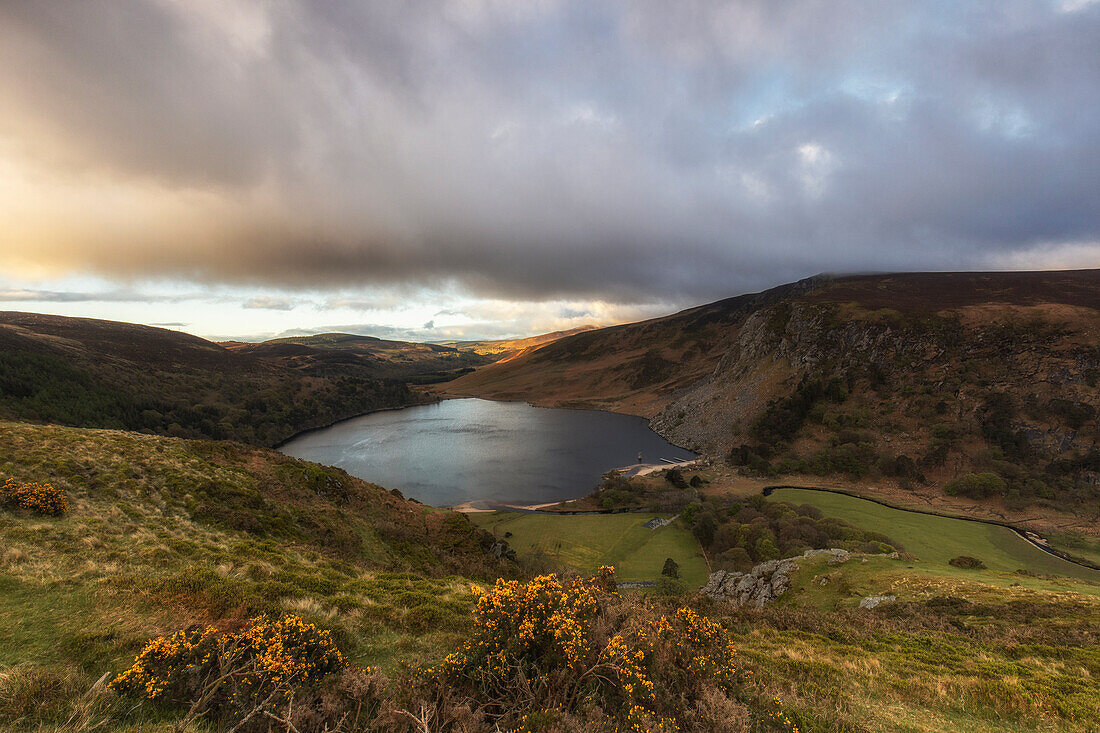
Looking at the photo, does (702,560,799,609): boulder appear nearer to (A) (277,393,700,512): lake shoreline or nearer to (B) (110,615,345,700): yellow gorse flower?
(B) (110,615,345,700): yellow gorse flower

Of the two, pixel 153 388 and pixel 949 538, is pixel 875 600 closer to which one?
pixel 949 538

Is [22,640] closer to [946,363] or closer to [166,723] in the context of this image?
[166,723]

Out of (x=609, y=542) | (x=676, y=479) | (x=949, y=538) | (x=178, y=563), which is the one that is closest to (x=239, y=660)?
(x=178, y=563)

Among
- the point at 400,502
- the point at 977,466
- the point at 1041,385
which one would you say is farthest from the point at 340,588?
the point at 1041,385

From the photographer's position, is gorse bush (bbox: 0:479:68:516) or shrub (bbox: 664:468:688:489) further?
shrub (bbox: 664:468:688:489)

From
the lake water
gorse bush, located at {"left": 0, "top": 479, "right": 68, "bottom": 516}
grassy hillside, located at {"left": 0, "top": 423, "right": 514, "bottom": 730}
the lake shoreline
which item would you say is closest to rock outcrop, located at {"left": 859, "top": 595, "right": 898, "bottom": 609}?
grassy hillside, located at {"left": 0, "top": 423, "right": 514, "bottom": 730}

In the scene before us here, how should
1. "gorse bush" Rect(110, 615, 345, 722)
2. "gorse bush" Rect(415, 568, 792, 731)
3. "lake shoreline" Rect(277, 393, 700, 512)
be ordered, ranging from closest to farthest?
"gorse bush" Rect(110, 615, 345, 722) → "gorse bush" Rect(415, 568, 792, 731) → "lake shoreline" Rect(277, 393, 700, 512)
